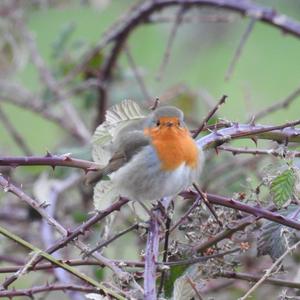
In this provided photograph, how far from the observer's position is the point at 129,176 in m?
2.02

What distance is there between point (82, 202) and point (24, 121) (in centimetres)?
384

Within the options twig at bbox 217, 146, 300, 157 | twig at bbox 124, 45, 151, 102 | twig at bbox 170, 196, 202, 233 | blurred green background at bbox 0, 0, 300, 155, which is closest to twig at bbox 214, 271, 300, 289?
twig at bbox 170, 196, 202, 233

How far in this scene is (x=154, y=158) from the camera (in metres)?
2.08

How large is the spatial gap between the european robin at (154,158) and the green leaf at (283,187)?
231 millimetres

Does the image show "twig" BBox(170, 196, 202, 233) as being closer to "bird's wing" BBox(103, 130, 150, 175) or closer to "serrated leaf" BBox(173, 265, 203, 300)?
"serrated leaf" BBox(173, 265, 203, 300)

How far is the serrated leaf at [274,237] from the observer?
74.0 inches

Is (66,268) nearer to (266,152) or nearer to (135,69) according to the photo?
(266,152)

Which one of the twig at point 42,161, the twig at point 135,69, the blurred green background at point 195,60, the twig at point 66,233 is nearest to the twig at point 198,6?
the twig at point 135,69

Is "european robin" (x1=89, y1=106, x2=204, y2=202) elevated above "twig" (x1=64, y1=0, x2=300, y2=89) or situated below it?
below

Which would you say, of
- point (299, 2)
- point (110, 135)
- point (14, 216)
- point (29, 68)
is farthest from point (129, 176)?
point (29, 68)

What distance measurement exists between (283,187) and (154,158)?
430 mm

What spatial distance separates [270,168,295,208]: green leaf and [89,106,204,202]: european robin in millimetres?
231

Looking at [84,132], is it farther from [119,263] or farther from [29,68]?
[29,68]

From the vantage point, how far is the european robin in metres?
1.96
